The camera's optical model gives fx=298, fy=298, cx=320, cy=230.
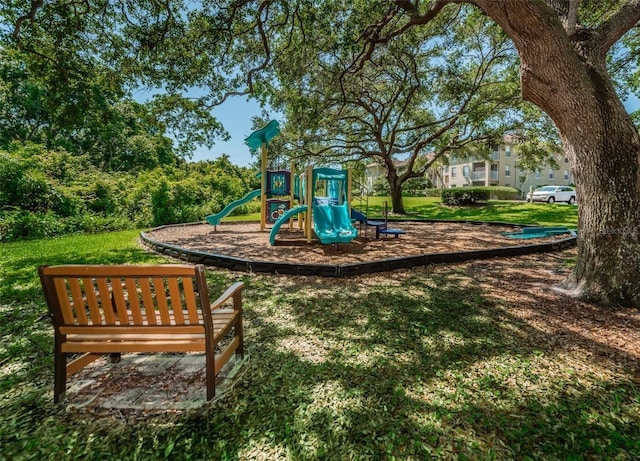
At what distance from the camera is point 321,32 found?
28.5 feet

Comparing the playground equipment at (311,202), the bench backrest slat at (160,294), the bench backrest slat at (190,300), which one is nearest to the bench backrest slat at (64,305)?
the bench backrest slat at (160,294)

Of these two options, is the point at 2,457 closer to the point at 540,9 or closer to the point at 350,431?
the point at 350,431

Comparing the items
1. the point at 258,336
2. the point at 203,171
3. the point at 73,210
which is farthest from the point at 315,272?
the point at 203,171

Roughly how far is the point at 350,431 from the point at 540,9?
5.42 m

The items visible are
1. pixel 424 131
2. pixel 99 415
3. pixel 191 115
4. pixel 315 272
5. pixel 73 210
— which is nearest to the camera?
pixel 99 415

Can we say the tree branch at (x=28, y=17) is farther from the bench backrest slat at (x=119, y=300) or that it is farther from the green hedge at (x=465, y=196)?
the green hedge at (x=465, y=196)

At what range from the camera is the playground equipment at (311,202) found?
330 inches

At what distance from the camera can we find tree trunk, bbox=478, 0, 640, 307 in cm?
393

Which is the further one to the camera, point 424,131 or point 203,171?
point 203,171

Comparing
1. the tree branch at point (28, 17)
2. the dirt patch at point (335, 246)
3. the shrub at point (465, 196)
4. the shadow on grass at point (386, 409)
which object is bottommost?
the shadow on grass at point (386, 409)

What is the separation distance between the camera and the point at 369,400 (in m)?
2.34

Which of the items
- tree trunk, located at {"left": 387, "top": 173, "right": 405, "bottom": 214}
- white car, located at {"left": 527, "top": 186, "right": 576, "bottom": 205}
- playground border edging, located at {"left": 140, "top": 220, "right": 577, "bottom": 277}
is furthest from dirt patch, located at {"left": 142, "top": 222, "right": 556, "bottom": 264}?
white car, located at {"left": 527, "top": 186, "right": 576, "bottom": 205}

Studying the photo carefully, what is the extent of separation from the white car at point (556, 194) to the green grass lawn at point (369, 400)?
89.9ft

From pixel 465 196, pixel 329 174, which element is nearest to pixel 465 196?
pixel 465 196
